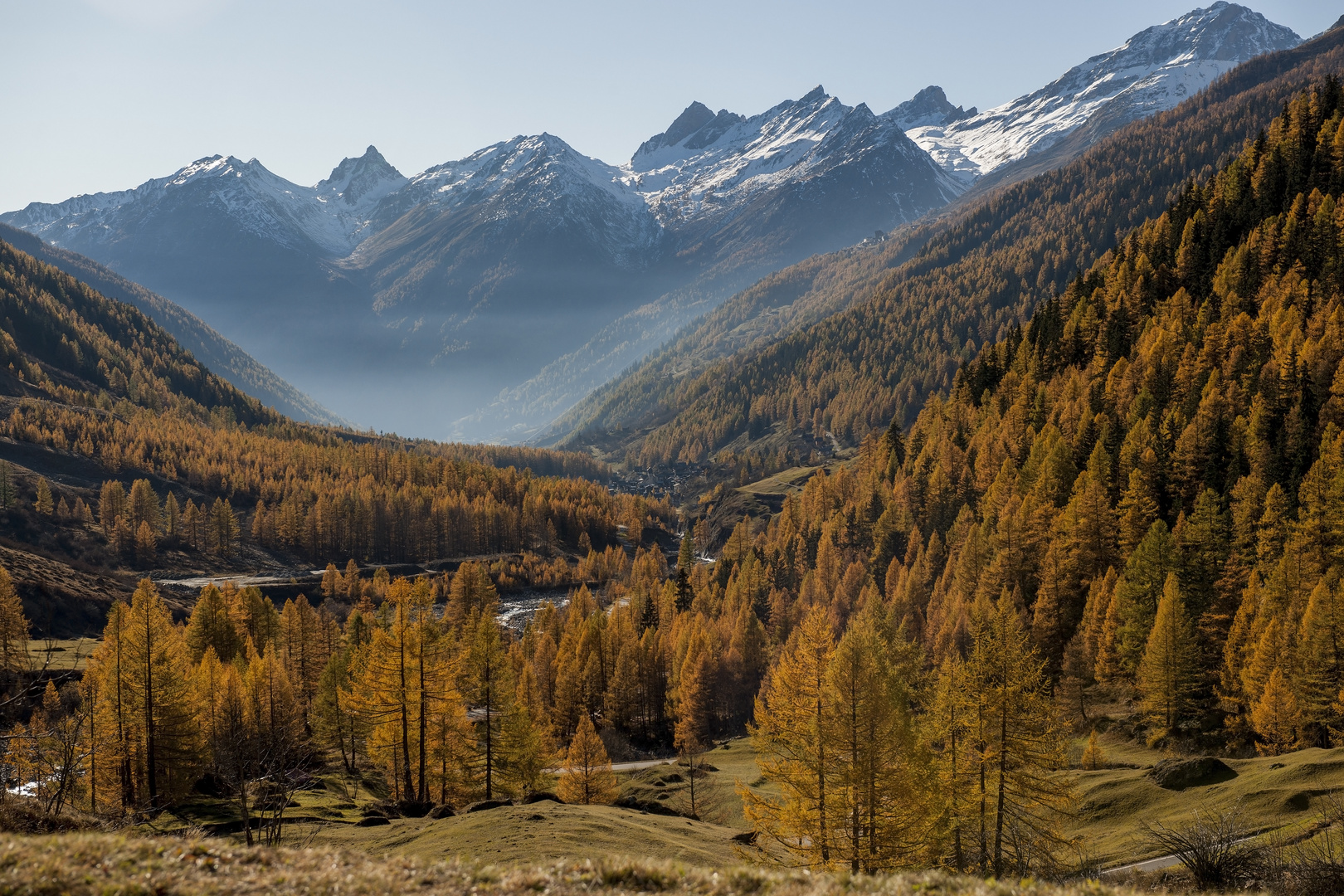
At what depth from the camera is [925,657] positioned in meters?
87.6

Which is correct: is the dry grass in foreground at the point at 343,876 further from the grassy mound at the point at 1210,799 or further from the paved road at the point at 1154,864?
the grassy mound at the point at 1210,799

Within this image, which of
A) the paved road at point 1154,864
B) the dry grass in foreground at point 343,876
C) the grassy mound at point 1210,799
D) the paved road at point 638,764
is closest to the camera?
the dry grass in foreground at point 343,876

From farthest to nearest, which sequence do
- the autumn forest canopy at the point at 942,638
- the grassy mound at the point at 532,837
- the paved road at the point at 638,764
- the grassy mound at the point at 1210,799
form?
the paved road at the point at 638,764 → the grassy mound at the point at 1210,799 → the grassy mound at the point at 532,837 → the autumn forest canopy at the point at 942,638

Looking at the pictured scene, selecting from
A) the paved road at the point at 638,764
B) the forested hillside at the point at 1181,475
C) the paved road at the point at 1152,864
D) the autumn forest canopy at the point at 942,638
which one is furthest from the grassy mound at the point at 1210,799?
the paved road at the point at 638,764

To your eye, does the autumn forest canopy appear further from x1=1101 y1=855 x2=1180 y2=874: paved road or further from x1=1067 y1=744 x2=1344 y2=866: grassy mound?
x1=1101 y1=855 x2=1180 y2=874: paved road

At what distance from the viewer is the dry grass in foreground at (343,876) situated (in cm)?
1605

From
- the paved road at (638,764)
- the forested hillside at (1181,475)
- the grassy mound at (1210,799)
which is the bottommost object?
the paved road at (638,764)

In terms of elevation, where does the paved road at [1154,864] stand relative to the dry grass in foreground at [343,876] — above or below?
below

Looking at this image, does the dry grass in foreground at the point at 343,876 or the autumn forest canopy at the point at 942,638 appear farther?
the autumn forest canopy at the point at 942,638

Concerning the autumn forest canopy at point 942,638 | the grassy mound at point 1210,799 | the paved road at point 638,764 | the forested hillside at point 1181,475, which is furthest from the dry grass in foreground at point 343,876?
the paved road at point 638,764

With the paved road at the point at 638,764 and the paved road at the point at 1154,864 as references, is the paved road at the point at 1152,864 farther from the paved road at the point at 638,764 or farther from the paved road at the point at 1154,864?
the paved road at the point at 638,764

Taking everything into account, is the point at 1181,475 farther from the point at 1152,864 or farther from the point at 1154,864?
the point at 1152,864

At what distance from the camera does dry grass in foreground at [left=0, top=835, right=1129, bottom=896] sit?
16.0 meters

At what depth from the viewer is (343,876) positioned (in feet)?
57.2
